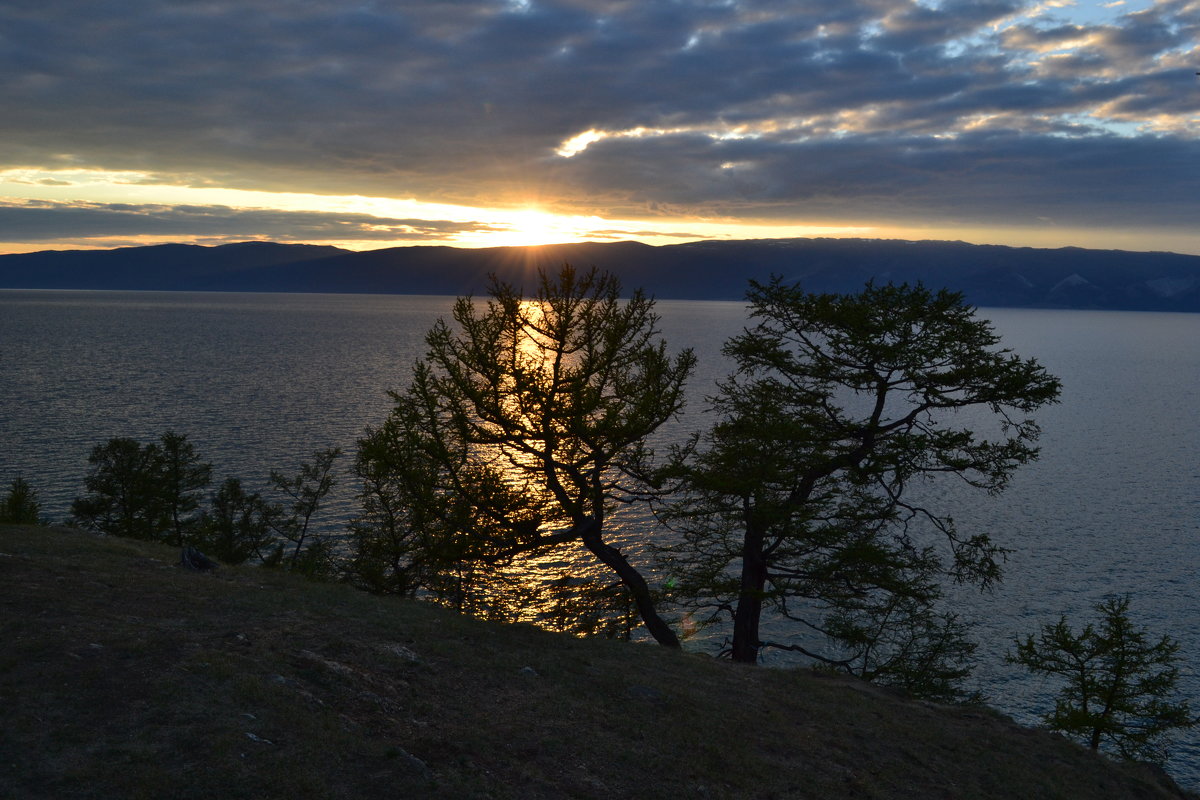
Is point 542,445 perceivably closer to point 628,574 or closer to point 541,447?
point 541,447

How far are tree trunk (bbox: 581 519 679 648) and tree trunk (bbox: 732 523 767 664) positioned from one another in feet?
10.1

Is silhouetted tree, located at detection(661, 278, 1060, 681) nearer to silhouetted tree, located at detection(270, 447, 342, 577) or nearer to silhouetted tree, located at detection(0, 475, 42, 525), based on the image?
silhouetted tree, located at detection(270, 447, 342, 577)

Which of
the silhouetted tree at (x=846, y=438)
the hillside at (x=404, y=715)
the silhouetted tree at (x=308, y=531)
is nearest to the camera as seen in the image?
the hillside at (x=404, y=715)

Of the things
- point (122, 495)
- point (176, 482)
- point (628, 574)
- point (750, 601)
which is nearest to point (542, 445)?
point (628, 574)

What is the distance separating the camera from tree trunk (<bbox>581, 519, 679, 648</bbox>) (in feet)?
79.2

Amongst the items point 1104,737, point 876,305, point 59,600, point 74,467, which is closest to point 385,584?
point 59,600

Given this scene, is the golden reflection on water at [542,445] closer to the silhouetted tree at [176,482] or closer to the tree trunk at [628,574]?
the tree trunk at [628,574]

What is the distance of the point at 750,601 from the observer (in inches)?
1083

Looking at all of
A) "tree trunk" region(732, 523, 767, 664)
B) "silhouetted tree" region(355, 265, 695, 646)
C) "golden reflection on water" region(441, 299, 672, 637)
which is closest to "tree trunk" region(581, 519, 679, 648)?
"silhouetted tree" region(355, 265, 695, 646)

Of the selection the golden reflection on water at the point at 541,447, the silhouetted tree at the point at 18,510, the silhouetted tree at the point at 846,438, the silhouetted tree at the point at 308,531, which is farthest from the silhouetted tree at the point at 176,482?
the silhouetted tree at the point at 846,438

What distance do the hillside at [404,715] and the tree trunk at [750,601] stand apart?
6342 millimetres

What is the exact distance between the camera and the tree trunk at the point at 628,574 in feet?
79.2

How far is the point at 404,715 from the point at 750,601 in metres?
16.9

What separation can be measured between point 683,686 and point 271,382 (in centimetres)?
11415
